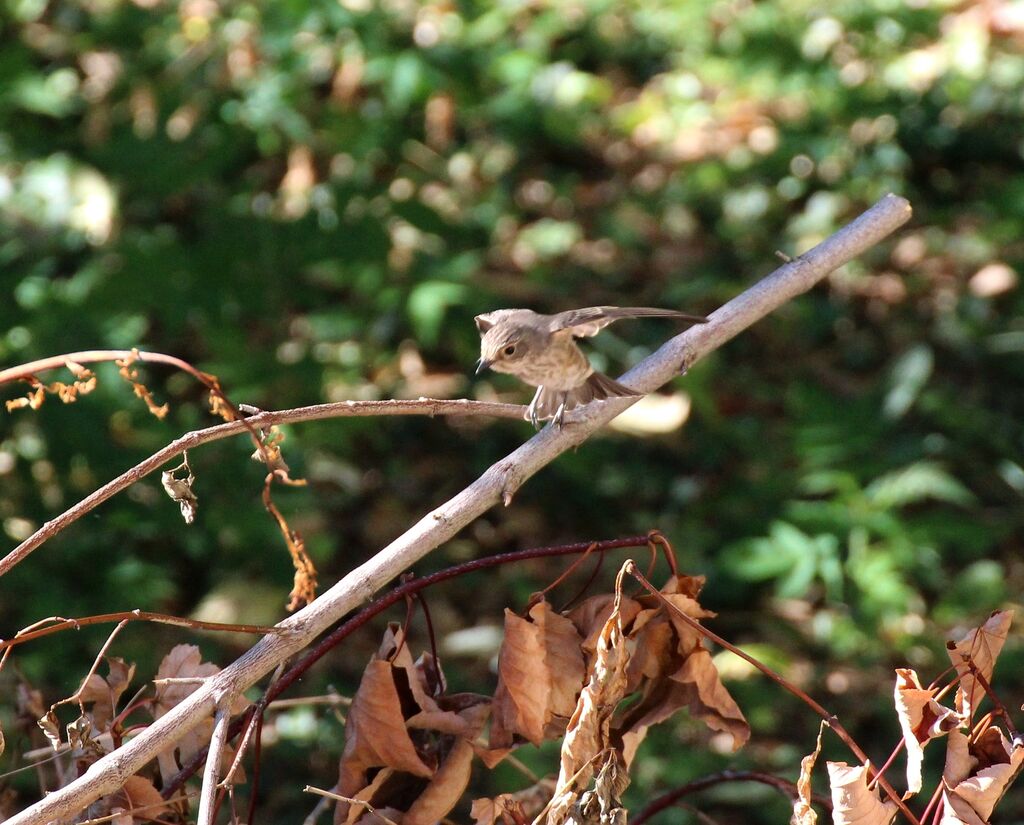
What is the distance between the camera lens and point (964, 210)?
20.0 feet

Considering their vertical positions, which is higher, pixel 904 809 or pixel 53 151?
pixel 904 809

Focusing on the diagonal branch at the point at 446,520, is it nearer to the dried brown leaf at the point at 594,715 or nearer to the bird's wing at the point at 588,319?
the bird's wing at the point at 588,319

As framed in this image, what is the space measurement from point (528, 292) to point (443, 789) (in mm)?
4195

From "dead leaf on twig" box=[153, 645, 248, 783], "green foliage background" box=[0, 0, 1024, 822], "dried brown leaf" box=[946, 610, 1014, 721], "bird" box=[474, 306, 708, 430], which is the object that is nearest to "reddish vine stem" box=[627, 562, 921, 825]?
"dried brown leaf" box=[946, 610, 1014, 721]

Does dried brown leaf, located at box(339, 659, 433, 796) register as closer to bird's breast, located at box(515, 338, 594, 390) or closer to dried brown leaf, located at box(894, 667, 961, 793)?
dried brown leaf, located at box(894, 667, 961, 793)

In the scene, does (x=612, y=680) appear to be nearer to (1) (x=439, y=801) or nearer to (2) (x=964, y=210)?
(1) (x=439, y=801)

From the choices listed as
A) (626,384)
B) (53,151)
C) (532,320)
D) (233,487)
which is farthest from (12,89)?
Answer: (626,384)

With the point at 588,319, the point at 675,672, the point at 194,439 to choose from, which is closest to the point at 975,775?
the point at 675,672

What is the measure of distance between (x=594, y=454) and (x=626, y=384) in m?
2.90

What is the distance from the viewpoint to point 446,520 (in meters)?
1.74

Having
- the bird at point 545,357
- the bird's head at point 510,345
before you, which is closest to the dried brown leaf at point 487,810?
the bird at point 545,357

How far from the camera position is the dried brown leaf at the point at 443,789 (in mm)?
1766

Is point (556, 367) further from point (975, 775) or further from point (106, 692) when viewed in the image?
point (975, 775)

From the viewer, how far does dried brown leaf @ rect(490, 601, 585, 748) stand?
170 centimetres
